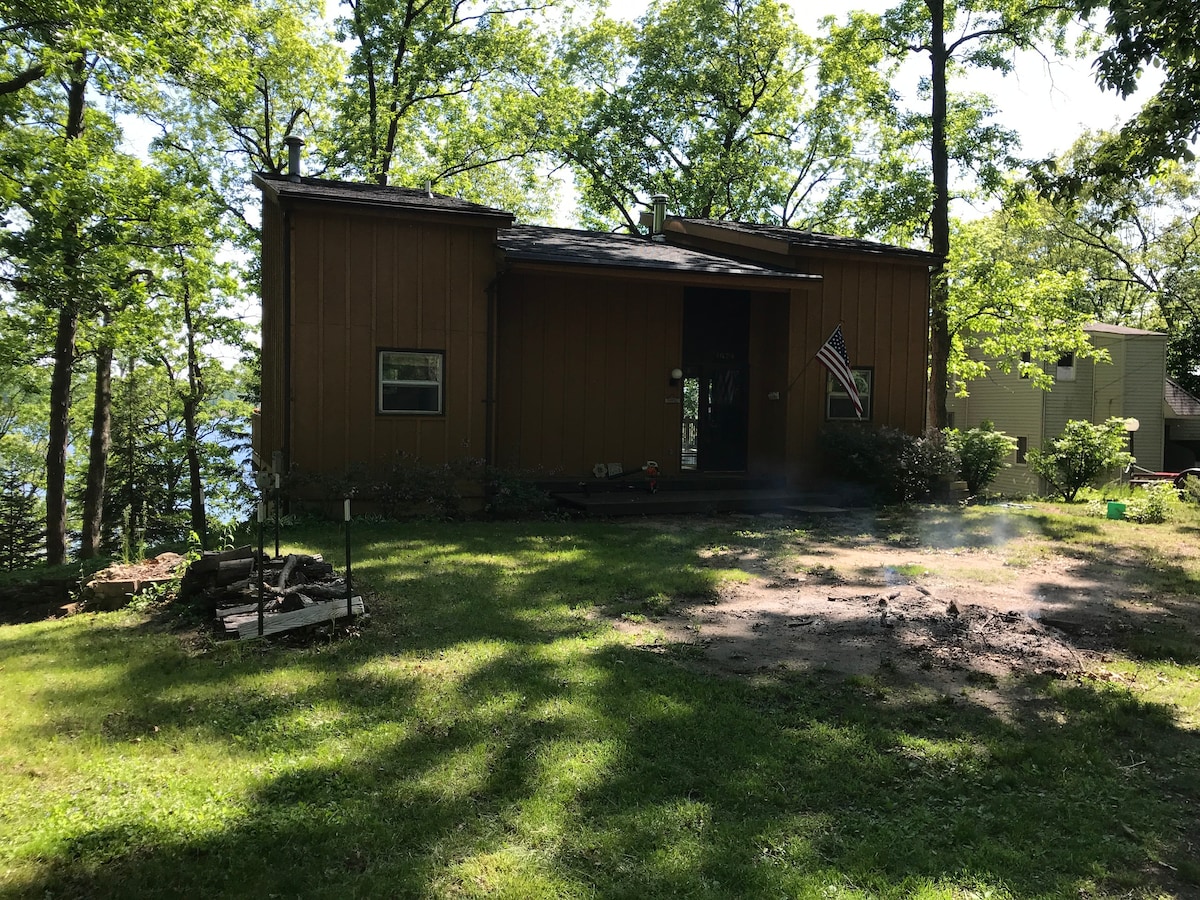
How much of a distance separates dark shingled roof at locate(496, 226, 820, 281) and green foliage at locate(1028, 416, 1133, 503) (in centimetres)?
592

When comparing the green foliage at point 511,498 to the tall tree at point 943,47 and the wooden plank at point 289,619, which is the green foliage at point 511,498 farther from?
the tall tree at point 943,47

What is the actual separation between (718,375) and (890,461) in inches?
135

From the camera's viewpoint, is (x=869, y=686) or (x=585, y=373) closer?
(x=869, y=686)

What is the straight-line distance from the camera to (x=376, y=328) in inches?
433

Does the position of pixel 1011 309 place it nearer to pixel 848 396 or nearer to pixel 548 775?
pixel 848 396

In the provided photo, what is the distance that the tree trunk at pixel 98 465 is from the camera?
61.6 feet

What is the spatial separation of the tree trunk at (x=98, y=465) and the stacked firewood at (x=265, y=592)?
14.8 meters

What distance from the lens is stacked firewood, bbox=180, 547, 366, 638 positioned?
211 inches

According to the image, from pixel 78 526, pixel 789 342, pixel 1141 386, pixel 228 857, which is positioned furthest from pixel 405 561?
pixel 78 526

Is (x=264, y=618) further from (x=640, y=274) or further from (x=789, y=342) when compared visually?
(x=789, y=342)

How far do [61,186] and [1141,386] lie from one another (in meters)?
29.7

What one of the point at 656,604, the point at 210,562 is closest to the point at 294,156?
the point at 210,562

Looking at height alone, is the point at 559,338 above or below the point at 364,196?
below

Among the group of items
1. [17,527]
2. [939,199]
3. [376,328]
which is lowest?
[17,527]
